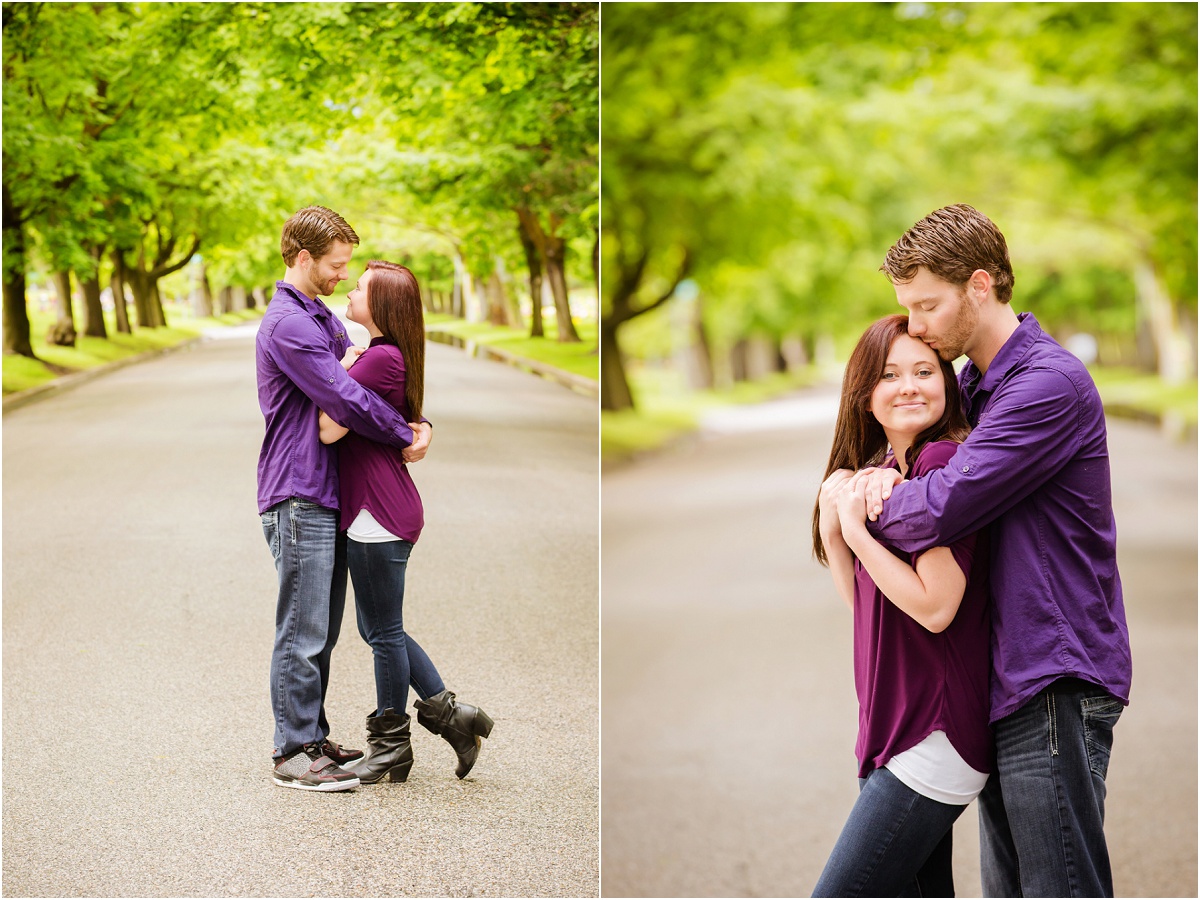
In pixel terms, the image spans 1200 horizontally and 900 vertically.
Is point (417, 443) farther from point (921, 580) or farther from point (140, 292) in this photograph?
point (921, 580)

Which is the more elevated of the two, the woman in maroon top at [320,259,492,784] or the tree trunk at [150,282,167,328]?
the tree trunk at [150,282,167,328]

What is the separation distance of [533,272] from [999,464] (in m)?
2.16

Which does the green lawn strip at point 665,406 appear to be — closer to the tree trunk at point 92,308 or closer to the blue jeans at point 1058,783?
the tree trunk at point 92,308

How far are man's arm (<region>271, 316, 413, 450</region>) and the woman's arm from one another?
131 cm

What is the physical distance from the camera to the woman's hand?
79.9 inches

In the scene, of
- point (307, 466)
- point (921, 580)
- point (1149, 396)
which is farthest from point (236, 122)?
point (1149, 396)

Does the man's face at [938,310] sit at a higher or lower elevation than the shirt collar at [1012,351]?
higher

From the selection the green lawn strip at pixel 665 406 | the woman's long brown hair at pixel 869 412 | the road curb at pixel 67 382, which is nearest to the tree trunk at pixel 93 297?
the road curb at pixel 67 382

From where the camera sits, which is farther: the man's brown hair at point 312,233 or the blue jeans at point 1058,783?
the man's brown hair at point 312,233

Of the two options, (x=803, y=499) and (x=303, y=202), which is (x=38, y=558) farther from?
(x=803, y=499)

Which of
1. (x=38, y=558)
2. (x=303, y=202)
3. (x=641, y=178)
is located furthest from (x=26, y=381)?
(x=641, y=178)

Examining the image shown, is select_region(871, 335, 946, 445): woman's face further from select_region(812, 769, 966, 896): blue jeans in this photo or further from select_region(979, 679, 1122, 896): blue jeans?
select_region(812, 769, 966, 896): blue jeans

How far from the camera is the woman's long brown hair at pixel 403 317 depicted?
9.45 ft

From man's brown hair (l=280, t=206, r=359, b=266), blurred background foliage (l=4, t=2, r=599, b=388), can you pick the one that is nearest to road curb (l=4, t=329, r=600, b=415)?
blurred background foliage (l=4, t=2, r=599, b=388)
